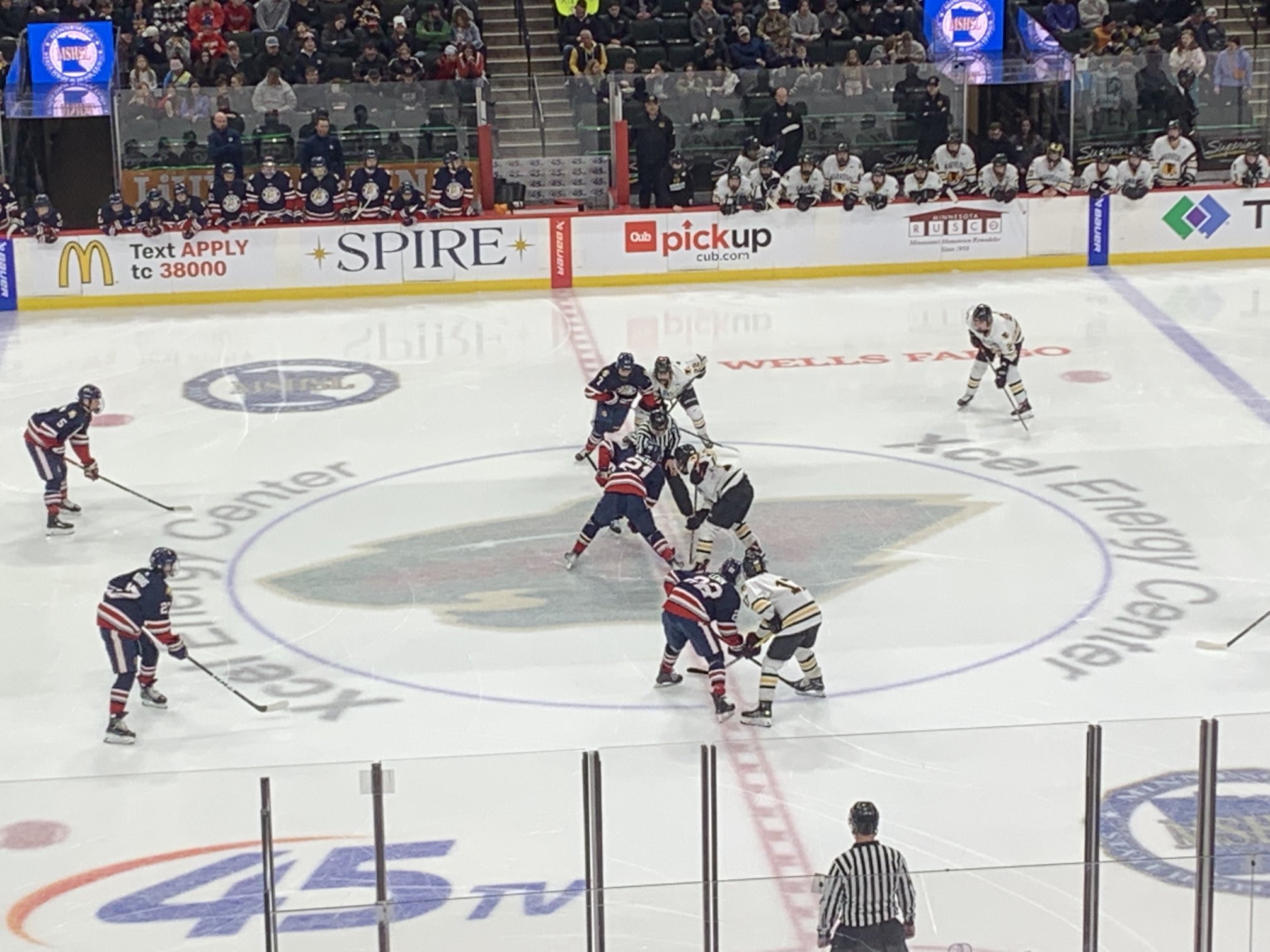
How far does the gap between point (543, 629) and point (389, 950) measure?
5299 millimetres

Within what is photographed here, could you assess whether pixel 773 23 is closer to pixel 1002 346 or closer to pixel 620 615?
pixel 1002 346

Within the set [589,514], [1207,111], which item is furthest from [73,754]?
[1207,111]

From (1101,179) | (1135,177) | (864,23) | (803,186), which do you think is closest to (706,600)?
(803,186)

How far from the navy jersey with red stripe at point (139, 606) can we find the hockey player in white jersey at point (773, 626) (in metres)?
2.76

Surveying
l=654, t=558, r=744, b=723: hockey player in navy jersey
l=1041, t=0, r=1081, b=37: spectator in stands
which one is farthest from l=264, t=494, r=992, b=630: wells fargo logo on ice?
l=1041, t=0, r=1081, b=37: spectator in stands

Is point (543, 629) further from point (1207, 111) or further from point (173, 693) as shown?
point (1207, 111)

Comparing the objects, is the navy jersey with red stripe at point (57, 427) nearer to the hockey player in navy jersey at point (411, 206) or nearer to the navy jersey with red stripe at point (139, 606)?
the navy jersey with red stripe at point (139, 606)

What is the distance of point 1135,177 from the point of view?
20.6 m

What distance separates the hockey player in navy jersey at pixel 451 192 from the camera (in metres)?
20.2

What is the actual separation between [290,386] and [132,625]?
7.37 metres

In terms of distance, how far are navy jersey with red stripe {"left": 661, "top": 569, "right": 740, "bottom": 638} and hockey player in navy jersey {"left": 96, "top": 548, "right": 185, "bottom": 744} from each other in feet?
7.83

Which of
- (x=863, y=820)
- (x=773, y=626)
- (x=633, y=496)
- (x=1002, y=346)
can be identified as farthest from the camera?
(x=1002, y=346)

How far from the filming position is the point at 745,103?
829 inches

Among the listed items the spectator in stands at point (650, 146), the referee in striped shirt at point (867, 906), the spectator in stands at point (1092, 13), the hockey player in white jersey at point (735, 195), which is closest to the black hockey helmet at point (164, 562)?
the referee in striped shirt at point (867, 906)
